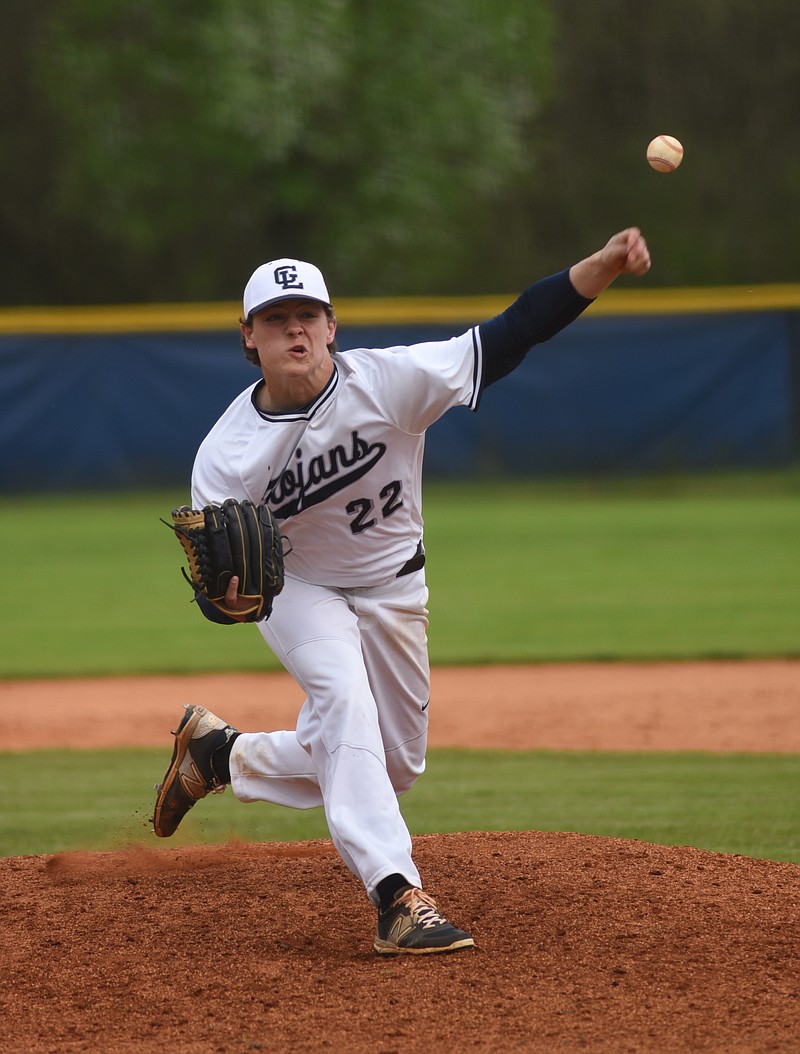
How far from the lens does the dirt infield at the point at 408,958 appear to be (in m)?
2.86

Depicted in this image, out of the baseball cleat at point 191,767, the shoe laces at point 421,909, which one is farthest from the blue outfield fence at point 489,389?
the shoe laces at point 421,909

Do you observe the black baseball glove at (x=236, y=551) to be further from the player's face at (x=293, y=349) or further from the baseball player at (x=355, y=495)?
the player's face at (x=293, y=349)

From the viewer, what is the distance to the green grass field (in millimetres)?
5027

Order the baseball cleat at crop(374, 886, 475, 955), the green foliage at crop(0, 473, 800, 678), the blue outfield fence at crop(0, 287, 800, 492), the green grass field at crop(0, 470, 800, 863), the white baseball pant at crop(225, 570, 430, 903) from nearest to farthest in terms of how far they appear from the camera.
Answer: the baseball cleat at crop(374, 886, 475, 955)
the white baseball pant at crop(225, 570, 430, 903)
the green grass field at crop(0, 470, 800, 863)
the green foliage at crop(0, 473, 800, 678)
the blue outfield fence at crop(0, 287, 800, 492)

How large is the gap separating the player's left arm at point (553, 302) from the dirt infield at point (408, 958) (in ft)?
4.41

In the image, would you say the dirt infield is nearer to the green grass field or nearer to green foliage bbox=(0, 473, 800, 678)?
the green grass field

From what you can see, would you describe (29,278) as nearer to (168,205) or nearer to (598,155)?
(168,205)

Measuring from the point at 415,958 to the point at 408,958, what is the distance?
0.6 inches

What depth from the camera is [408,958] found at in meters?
3.21

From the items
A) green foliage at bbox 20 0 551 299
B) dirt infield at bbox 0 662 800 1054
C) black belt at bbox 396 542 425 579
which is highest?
green foliage at bbox 20 0 551 299

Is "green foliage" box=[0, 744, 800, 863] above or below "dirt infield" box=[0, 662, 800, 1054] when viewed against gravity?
above

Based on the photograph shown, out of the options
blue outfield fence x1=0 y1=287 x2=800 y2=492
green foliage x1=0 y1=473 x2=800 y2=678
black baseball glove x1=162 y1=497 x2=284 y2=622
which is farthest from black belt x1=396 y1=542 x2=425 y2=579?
blue outfield fence x1=0 y1=287 x2=800 y2=492

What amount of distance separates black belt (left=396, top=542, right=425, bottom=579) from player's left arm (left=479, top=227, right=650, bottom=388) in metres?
0.51

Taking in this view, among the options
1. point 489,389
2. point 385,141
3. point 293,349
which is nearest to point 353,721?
point 293,349
